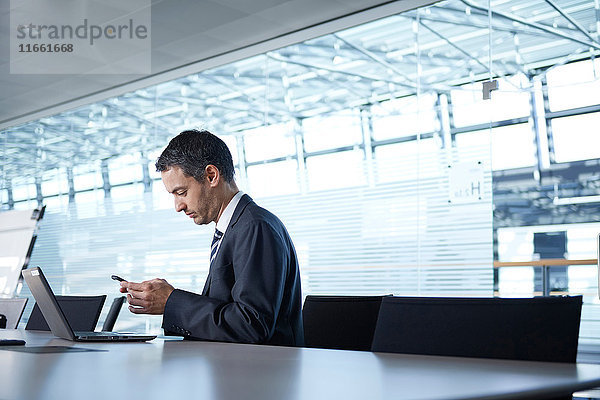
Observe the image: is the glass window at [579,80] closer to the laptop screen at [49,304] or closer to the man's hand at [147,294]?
the man's hand at [147,294]

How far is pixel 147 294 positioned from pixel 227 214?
39 cm

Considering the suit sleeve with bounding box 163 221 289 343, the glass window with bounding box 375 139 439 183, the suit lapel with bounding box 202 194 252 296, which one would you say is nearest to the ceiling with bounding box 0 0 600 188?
the glass window with bounding box 375 139 439 183

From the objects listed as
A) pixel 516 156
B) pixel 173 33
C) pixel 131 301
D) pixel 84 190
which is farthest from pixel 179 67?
pixel 131 301

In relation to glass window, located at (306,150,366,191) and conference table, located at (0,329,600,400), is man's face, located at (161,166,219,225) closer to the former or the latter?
conference table, located at (0,329,600,400)

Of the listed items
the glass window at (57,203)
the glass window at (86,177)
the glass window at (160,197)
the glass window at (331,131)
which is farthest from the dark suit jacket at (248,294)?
the glass window at (57,203)

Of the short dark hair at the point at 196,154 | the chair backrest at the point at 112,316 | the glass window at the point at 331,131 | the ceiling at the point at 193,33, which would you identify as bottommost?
the chair backrest at the point at 112,316

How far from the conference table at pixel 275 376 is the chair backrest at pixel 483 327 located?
88 mm

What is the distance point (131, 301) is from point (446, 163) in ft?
11.2

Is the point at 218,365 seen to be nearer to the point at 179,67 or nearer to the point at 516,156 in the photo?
the point at 516,156

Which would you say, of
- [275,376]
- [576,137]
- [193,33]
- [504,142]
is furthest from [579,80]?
[275,376]

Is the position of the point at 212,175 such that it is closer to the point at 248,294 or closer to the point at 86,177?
the point at 248,294

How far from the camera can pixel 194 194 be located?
Result: 7.88 ft

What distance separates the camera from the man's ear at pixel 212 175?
2.39 m

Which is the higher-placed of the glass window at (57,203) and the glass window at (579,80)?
the glass window at (579,80)
